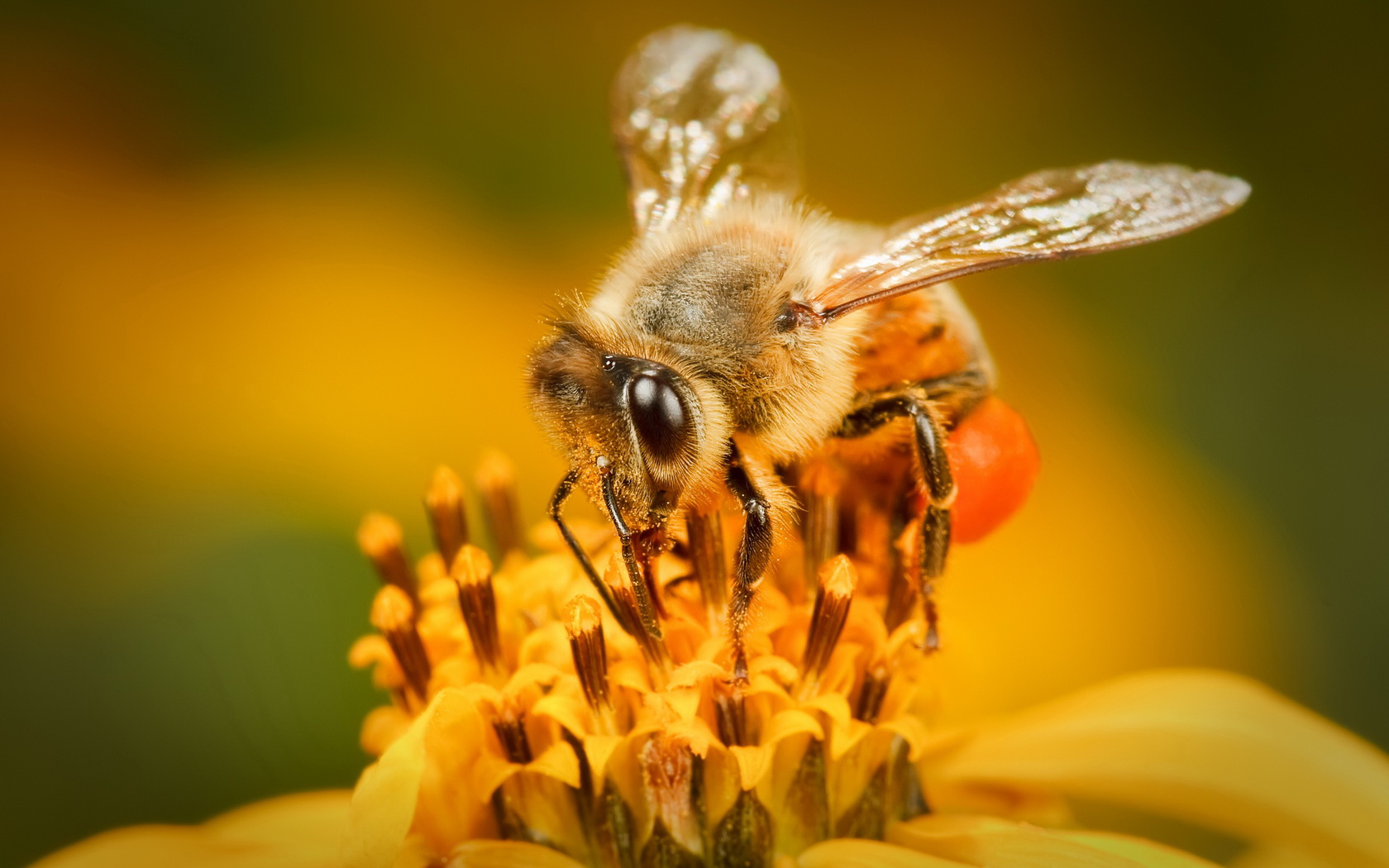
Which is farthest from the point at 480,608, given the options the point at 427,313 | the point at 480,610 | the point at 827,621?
the point at 427,313

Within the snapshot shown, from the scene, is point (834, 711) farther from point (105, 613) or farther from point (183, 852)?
point (105, 613)

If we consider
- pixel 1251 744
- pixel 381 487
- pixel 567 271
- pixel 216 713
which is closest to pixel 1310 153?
pixel 567 271

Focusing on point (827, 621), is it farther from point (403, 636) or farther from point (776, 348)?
point (403, 636)

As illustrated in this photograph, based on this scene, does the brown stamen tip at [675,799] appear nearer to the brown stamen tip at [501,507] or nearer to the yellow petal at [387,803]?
the yellow petal at [387,803]

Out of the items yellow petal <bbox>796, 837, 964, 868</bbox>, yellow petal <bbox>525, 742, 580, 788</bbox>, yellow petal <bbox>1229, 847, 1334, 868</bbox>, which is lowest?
yellow petal <bbox>1229, 847, 1334, 868</bbox>

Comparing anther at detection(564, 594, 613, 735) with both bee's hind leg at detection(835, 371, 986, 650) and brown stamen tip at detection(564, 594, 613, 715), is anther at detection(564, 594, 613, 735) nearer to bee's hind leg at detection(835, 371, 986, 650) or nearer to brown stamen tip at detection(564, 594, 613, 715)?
brown stamen tip at detection(564, 594, 613, 715)

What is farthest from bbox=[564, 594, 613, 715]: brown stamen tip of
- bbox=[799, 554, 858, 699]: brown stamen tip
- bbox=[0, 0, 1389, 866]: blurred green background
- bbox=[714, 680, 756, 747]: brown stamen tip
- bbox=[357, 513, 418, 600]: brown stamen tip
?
bbox=[0, 0, 1389, 866]: blurred green background
